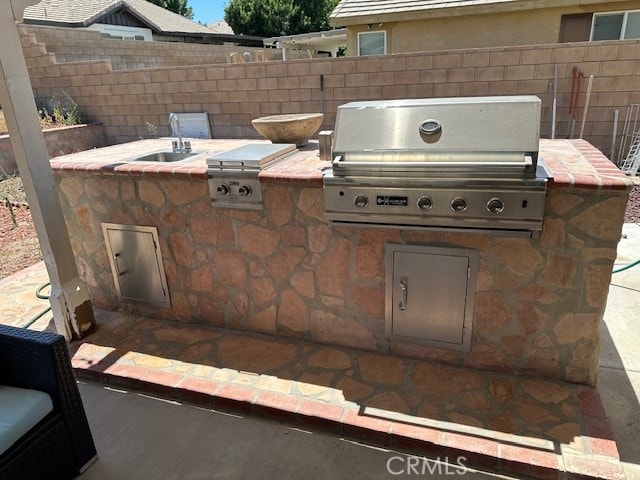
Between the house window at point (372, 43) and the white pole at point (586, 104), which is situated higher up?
the house window at point (372, 43)

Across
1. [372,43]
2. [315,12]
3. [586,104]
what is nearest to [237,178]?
[586,104]

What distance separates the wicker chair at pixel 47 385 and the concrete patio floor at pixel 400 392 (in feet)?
2.27

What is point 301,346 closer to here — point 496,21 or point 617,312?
point 617,312

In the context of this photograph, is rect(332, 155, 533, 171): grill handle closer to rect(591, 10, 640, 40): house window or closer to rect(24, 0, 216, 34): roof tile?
rect(591, 10, 640, 40): house window

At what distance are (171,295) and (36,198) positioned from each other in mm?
1081

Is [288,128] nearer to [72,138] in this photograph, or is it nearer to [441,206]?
[441,206]

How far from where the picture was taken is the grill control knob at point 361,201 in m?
2.43

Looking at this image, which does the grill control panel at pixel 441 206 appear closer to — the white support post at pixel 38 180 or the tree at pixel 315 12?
the white support post at pixel 38 180

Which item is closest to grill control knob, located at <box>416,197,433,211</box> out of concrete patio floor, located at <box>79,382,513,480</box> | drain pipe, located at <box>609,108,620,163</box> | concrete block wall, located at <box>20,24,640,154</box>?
concrete patio floor, located at <box>79,382,513,480</box>

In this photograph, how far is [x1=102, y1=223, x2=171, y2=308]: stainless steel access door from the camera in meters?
3.21

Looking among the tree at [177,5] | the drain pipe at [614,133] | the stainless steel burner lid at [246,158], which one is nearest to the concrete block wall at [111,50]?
the stainless steel burner lid at [246,158]

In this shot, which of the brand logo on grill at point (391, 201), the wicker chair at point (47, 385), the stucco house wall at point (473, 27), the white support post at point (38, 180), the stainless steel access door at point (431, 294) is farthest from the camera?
the stucco house wall at point (473, 27)

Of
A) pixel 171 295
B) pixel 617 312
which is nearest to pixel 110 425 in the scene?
pixel 171 295

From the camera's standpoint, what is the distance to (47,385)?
6.43 ft
